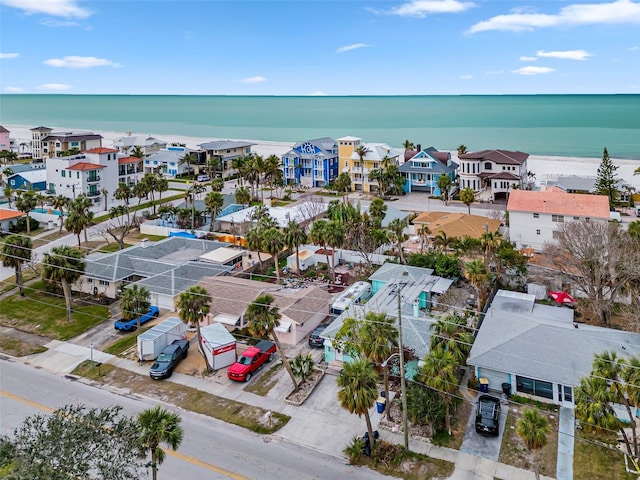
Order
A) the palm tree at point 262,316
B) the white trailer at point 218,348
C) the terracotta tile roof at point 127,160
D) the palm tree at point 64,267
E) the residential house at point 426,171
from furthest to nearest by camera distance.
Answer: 1. the residential house at point 426,171
2. the terracotta tile roof at point 127,160
3. the palm tree at point 64,267
4. the white trailer at point 218,348
5. the palm tree at point 262,316

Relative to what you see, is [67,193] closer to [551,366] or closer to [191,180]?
[191,180]

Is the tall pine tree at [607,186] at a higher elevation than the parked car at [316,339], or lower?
higher

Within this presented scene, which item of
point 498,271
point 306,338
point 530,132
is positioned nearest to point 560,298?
point 498,271

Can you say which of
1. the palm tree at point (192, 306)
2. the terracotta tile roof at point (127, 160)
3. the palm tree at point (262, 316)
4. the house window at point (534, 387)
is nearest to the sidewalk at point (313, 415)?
the palm tree at point (192, 306)

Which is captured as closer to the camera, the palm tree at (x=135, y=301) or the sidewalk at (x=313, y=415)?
the sidewalk at (x=313, y=415)

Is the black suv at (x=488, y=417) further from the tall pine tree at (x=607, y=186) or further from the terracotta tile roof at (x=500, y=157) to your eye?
the terracotta tile roof at (x=500, y=157)

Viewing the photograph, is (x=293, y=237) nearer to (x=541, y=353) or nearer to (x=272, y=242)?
(x=272, y=242)
